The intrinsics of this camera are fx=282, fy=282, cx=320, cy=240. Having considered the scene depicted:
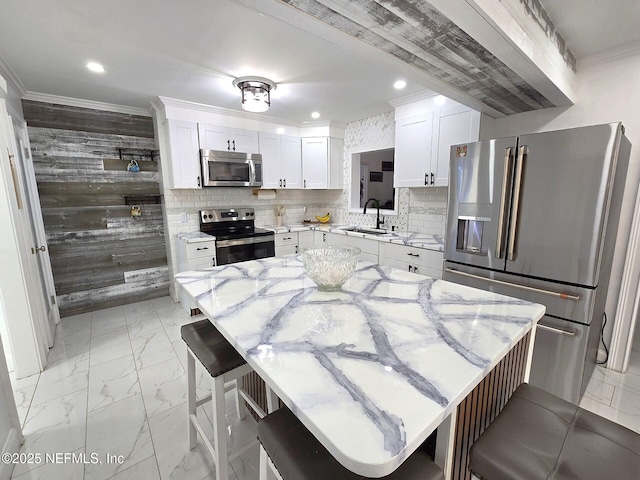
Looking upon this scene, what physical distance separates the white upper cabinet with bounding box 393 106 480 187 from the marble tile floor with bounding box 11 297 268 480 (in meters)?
2.72

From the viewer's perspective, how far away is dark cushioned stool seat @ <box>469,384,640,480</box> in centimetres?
77

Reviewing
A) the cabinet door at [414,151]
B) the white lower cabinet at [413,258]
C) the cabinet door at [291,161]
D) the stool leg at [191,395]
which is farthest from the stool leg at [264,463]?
the cabinet door at [291,161]

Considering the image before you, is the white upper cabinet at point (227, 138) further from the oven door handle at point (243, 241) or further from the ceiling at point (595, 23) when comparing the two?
the ceiling at point (595, 23)

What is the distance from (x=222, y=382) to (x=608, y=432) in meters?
1.40

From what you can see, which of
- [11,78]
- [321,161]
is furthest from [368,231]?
[11,78]

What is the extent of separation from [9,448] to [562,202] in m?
3.45

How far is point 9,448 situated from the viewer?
1512mm

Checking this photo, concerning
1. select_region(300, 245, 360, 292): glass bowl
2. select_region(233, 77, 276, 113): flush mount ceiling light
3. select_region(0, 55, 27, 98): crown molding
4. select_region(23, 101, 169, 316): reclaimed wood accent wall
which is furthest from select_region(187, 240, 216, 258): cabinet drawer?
select_region(300, 245, 360, 292): glass bowl

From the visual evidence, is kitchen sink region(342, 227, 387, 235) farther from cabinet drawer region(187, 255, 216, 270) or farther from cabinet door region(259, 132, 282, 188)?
cabinet drawer region(187, 255, 216, 270)

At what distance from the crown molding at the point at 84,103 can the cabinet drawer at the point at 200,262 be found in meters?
2.01

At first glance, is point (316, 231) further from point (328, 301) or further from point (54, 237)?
point (54, 237)

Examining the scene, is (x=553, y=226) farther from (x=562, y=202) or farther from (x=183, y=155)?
(x=183, y=155)

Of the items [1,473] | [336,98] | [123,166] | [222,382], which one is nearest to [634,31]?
[336,98]

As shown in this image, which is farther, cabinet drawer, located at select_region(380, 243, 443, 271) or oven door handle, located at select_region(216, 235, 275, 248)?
oven door handle, located at select_region(216, 235, 275, 248)
